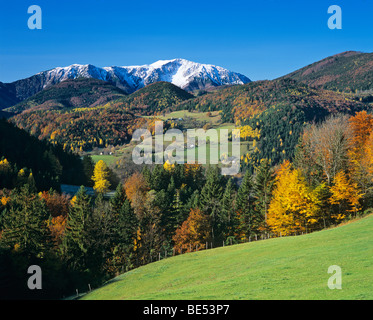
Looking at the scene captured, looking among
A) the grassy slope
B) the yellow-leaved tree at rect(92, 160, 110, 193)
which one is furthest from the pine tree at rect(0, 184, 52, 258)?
the yellow-leaved tree at rect(92, 160, 110, 193)

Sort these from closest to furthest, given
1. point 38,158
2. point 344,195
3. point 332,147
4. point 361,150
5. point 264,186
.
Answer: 1. point 344,195
2. point 361,150
3. point 332,147
4. point 264,186
5. point 38,158

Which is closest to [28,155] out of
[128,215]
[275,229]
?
[128,215]

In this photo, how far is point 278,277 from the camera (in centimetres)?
1906

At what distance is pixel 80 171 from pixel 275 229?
104932mm

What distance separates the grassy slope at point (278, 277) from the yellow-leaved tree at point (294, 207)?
18332 millimetres

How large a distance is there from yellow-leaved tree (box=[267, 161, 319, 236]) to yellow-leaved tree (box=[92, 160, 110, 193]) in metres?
79.7

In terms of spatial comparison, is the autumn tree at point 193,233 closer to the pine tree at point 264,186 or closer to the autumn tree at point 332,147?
the pine tree at point 264,186

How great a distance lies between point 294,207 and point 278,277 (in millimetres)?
34108

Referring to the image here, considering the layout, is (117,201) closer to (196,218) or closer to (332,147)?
(196,218)

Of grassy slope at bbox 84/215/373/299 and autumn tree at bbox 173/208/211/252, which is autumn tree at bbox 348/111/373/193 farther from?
autumn tree at bbox 173/208/211/252

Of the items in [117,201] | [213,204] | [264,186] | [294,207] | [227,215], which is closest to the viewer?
[294,207]

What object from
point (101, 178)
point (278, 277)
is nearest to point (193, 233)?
point (278, 277)

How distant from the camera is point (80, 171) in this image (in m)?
140
